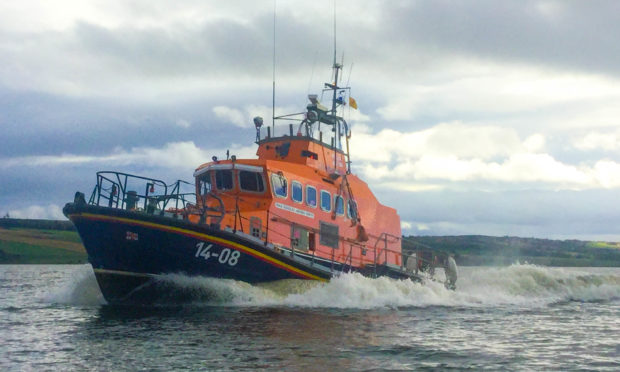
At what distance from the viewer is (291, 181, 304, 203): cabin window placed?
627 inches

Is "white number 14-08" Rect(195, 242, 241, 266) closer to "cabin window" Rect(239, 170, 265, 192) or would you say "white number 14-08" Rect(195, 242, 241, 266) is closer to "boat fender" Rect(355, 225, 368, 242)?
"cabin window" Rect(239, 170, 265, 192)

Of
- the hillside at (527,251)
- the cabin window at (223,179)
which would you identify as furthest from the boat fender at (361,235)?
the hillside at (527,251)

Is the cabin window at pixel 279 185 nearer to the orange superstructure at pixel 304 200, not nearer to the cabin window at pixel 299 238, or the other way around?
the orange superstructure at pixel 304 200

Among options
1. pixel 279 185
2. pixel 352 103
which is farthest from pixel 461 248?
pixel 279 185

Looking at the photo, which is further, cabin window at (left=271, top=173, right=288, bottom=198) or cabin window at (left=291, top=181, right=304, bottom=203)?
cabin window at (left=291, top=181, right=304, bottom=203)

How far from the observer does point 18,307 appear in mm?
16797

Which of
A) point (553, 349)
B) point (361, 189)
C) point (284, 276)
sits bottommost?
point (553, 349)

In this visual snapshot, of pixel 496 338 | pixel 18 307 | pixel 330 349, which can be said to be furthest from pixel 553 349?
pixel 18 307

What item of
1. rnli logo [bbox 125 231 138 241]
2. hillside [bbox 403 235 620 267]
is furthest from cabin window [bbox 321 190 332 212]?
→ hillside [bbox 403 235 620 267]

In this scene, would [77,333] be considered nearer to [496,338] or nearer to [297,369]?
[297,369]

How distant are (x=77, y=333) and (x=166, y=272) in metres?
2.70

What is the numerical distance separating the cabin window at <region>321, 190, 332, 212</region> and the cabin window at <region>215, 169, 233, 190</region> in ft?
8.65

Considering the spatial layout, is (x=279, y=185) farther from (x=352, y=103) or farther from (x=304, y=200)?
(x=352, y=103)

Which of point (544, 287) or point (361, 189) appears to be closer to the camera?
point (361, 189)
